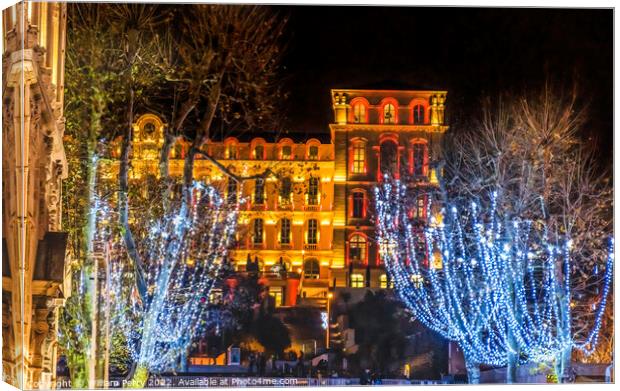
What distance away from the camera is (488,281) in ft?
48.8

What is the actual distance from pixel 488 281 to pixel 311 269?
2127 mm

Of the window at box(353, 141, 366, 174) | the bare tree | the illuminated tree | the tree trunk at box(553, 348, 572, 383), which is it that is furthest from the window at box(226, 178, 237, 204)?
the tree trunk at box(553, 348, 572, 383)

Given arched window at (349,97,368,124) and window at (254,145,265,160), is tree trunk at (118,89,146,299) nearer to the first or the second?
window at (254,145,265,160)

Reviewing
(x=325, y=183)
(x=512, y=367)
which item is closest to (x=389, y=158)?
(x=325, y=183)

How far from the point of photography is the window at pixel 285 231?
14.6 m

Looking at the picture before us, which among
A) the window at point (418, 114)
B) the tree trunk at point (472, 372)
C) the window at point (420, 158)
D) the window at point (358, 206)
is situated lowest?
the tree trunk at point (472, 372)

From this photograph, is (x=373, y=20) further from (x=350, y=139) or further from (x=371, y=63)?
(x=350, y=139)

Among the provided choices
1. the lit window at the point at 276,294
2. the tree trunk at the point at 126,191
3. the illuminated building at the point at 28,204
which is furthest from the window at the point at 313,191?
the illuminated building at the point at 28,204

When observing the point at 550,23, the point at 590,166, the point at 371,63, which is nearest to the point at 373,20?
the point at 371,63

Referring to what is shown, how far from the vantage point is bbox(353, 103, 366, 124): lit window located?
48.7 ft

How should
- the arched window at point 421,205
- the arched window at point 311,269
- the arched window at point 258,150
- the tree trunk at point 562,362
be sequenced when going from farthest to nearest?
the arched window at point 421,205, the arched window at point 311,269, the arched window at point 258,150, the tree trunk at point 562,362

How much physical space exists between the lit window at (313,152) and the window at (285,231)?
2.61 feet

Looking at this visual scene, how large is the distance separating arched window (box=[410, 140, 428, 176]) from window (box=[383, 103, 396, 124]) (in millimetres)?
450

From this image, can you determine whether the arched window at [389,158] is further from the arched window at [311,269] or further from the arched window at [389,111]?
the arched window at [311,269]
